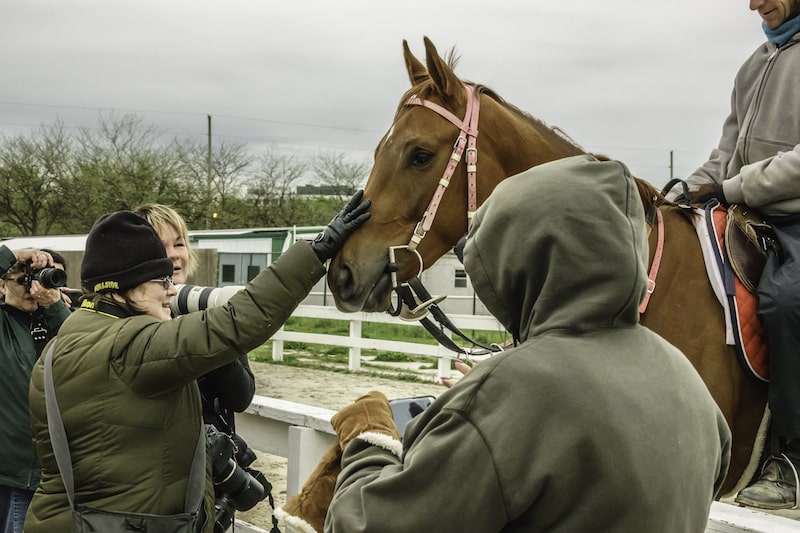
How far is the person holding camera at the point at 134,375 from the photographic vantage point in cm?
233

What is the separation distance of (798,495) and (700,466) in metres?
1.87

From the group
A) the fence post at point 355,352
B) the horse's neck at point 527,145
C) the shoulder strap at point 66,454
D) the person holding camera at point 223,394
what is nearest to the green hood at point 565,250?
the shoulder strap at point 66,454

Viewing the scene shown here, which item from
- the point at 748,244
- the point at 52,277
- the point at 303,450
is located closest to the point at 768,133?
the point at 748,244

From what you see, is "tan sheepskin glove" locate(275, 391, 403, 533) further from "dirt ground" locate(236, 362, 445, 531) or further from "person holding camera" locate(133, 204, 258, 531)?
"dirt ground" locate(236, 362, 445, 531)

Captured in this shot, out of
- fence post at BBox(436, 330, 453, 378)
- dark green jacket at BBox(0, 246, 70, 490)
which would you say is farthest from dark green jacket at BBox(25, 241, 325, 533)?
fence post at BBox(436, 330, 453, 378)

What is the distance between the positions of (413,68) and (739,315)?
74.8 inches

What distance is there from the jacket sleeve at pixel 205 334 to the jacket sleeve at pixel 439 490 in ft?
3.40

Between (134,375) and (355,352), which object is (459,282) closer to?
(355,352)

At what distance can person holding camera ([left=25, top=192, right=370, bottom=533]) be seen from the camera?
2.33 m

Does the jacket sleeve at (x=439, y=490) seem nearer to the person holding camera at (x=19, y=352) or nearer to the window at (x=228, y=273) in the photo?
the person holding camera at (x=19, y=352)

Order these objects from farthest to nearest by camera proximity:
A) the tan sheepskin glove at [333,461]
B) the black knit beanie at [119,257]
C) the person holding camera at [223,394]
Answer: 1. the person holding camera at [223,394]
2. the black knit beanie at [119,257]
3. the tan sheepskin glove at [333,461]

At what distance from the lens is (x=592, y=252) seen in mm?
1407

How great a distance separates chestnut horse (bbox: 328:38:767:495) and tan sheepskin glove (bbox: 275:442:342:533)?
1.43 metres

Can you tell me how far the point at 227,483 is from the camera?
285 cm
